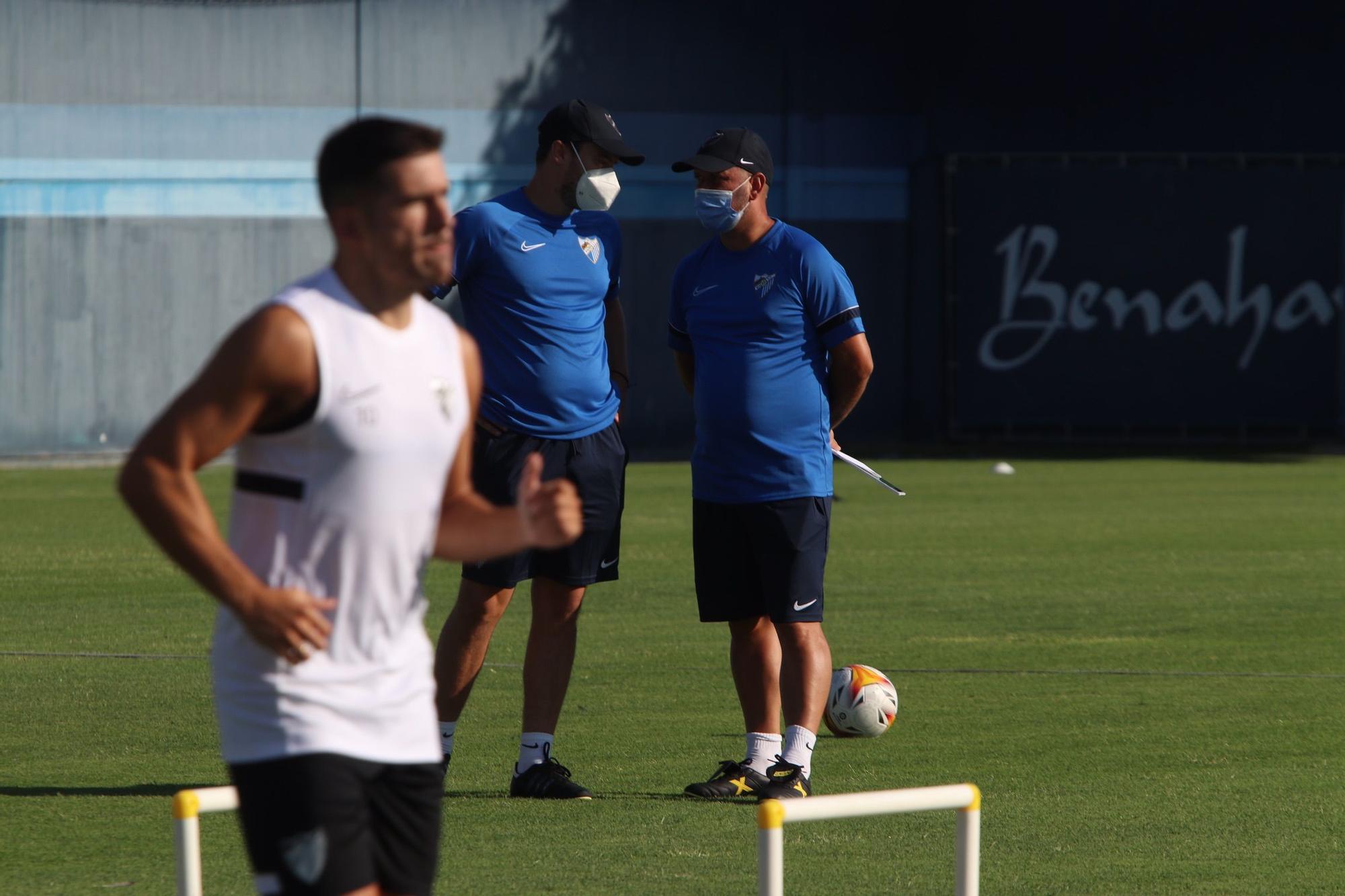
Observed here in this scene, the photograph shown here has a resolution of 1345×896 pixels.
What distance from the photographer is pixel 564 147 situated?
23.6 ft

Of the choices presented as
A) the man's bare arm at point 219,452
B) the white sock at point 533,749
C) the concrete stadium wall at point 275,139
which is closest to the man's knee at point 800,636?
the white sock at point 533,749

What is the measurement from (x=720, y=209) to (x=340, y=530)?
3.87 metres

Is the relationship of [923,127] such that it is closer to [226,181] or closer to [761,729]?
[226,181]

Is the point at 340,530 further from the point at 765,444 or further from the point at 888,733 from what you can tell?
the point at 888,733

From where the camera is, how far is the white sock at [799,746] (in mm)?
7047

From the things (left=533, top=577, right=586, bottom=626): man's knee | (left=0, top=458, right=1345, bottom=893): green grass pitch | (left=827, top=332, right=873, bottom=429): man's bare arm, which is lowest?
(left=0, top=458, right=1345, bottom=893): green grass pitch

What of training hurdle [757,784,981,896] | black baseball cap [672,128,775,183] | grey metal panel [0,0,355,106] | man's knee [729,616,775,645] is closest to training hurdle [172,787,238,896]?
training hurdle [757,784,981,896]

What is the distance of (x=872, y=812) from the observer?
4.29 meters

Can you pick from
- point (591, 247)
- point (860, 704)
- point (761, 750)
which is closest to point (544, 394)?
point (591, 247)

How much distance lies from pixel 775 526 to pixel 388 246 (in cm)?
375

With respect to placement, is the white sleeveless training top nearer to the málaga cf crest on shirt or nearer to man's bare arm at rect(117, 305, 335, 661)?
man's bare arm at rect(117, 305, 335, 661)

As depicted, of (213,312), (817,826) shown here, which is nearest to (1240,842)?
(817,826)

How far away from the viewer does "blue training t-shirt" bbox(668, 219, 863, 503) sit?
23.5ft

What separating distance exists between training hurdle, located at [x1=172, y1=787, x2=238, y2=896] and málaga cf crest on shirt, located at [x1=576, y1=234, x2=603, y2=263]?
3.35 meters
